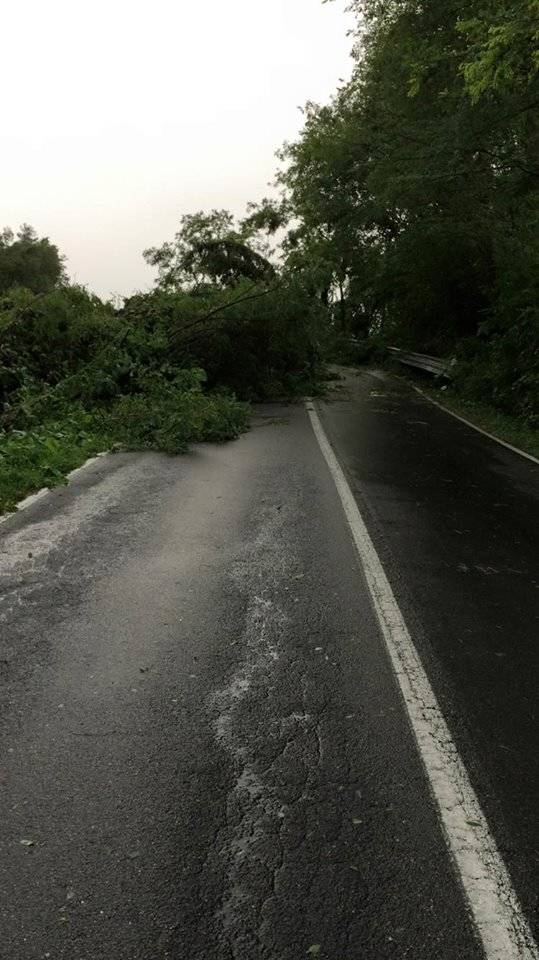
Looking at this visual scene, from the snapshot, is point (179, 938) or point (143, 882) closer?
point (179, 938)

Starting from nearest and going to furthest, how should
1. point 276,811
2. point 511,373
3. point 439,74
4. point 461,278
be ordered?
point 276,811, point 439,74, point 511,373, point 461,278

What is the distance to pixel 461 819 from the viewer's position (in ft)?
11.0

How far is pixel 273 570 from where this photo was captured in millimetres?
6559

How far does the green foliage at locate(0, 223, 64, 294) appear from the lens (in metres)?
61.7

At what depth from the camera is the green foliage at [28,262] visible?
Result: 2429 inches

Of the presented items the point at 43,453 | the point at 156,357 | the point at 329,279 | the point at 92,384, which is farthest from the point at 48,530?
the point at 329,279

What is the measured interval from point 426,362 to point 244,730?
24.9 metres

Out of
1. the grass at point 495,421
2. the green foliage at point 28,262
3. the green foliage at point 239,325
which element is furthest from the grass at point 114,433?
the green foliage at point 28,262

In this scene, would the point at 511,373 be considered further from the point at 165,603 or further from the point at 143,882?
the point at 143,882

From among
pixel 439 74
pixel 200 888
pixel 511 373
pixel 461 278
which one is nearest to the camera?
pixel 200 888

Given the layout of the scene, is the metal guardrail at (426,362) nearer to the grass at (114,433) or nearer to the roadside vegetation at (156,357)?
the roadside vegetation at (156,357)

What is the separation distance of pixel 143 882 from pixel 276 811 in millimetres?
708

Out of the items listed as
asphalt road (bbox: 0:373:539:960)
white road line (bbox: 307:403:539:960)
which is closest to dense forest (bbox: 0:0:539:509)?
asphalt road (bbox: 0:373:539:960)

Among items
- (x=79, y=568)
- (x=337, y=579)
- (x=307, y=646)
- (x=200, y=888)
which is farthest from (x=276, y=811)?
(x=79, y=568)
